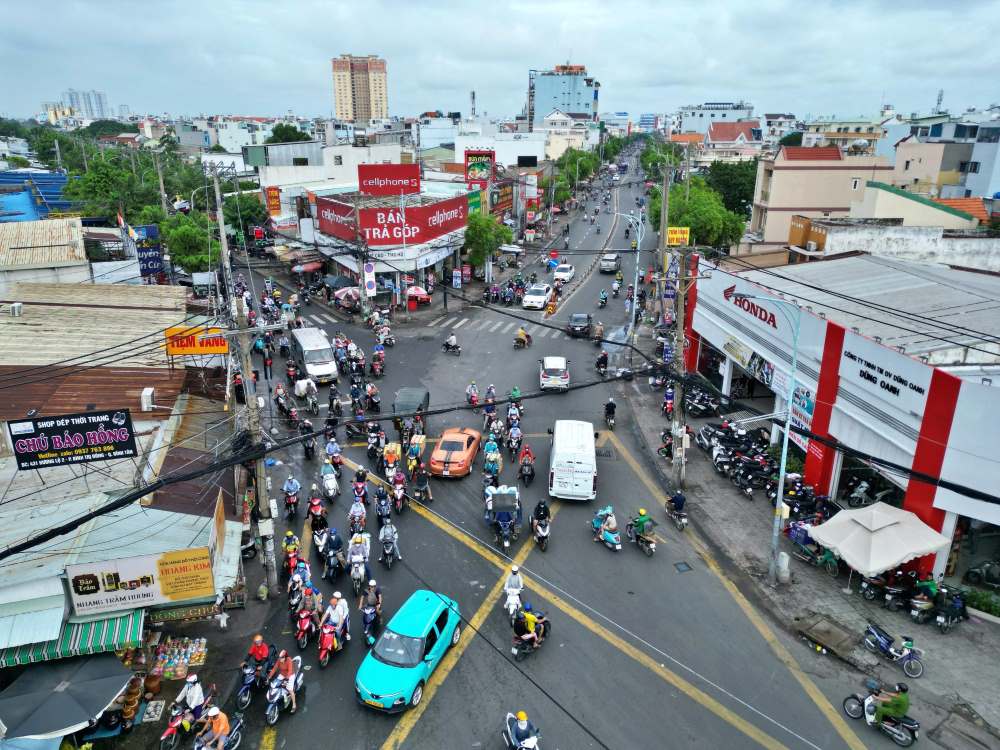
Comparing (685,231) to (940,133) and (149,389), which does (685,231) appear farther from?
(940,133)

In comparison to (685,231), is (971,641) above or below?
below

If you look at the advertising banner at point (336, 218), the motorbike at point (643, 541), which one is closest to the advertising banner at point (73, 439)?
the motorbike at point (643, 541)

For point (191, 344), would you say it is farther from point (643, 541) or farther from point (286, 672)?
point (643, 541)

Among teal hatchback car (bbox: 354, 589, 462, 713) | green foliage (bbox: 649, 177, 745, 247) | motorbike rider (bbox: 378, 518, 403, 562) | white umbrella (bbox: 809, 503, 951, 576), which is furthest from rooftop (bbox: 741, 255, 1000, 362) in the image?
green foliage (bbox: 649, 177, 745, 247)

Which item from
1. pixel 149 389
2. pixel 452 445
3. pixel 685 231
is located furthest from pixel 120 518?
Answer: pixel 685 231

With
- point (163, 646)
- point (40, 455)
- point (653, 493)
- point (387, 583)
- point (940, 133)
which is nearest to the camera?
point (40, 455)

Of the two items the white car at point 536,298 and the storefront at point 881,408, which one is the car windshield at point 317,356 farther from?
the storefront at point 881,408

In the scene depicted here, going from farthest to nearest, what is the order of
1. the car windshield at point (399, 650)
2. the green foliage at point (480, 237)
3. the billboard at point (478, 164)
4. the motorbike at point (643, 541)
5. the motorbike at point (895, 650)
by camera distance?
1. the billboard at point (478, 164)
2. the green foliage at point (480, 237)
3. the motorbike at point (643, 541)
4. the motorbike at point (895, 650)
5. the car windshield at point (399, 650)
